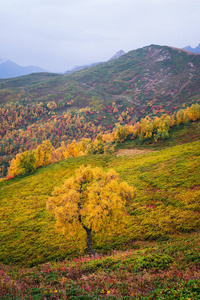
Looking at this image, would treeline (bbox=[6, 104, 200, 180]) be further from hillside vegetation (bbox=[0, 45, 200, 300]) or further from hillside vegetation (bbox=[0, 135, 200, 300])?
hillside vegetation (bbox=[0, 135, 200, 300])

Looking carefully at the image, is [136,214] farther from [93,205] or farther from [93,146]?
[93,146]

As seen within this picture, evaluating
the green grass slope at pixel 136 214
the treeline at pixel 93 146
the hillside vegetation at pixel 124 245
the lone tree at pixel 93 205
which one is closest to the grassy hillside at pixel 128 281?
the hillside vegetation at pixel 124 245

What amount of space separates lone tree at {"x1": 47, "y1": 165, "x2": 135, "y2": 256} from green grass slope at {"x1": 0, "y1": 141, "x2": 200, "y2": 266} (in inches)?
220

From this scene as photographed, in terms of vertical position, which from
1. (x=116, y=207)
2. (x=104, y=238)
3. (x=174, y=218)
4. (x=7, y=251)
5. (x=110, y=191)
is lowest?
(x=7, y=251)

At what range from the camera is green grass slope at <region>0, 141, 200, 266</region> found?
22156 millimetres

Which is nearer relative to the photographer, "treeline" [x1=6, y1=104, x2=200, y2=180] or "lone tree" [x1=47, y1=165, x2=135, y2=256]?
"lone tree" [x1=47, y1=165, x2=135, y2=256]

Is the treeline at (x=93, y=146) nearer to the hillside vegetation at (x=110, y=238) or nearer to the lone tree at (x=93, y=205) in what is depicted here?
the hillside vegetation at (x=110, y=238)

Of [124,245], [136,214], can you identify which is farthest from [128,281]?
[136,214]

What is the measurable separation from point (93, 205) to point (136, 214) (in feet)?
41.8

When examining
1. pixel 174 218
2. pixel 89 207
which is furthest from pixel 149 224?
pixel 89 207

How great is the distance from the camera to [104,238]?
23562 millimetres

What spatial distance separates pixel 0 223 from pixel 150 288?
3814 centimetres

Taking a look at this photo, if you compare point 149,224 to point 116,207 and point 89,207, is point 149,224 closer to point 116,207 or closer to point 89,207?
point 116,207

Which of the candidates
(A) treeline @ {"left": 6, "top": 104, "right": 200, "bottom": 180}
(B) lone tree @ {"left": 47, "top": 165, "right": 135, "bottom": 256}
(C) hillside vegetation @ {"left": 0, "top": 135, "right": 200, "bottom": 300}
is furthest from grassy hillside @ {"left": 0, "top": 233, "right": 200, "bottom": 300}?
(A) treeline @ {"left": 6, "top": 104, "right": 200, "bottom": 180}
